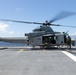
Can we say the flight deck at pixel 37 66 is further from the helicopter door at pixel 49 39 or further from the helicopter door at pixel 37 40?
the helicopter door at pixel 49 39

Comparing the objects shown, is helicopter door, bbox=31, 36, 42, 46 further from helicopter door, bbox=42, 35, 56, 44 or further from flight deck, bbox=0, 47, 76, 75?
flight deck, bbox=0, 47, 76, 75

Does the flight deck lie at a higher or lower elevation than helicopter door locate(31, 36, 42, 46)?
lower

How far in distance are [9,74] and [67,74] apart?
105 inches

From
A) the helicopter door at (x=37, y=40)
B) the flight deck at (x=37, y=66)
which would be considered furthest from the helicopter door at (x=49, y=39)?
the flight deck at (x=37, y=66)

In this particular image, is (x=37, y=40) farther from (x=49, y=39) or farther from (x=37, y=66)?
(x=37, y=66)

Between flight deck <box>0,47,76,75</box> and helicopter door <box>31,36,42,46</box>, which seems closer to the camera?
flight deck <box>0,47,76,75</box>

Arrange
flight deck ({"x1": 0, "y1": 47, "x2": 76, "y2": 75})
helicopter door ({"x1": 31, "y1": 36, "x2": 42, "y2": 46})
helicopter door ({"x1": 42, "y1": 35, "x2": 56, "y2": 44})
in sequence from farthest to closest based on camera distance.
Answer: helicopter door ({"x1": 42, "y1": 35, "x2": 56, "y2": 44}) < helicopter door ({"x1": 31, "y1": 36, "x2": 42, "y2": 46}) < flight deck ({"x1": 0, "y1": 47, "x2": 76, "y2": 75})

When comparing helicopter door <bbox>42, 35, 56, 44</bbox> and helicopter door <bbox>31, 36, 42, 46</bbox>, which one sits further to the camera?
helicopter door <bbox>42, 35, 56, 44</bbox>

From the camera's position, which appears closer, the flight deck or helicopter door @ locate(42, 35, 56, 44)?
the flight deck

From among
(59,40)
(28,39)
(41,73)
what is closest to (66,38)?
(59,40)

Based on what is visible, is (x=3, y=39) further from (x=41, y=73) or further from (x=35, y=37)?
(x=41, y=73)

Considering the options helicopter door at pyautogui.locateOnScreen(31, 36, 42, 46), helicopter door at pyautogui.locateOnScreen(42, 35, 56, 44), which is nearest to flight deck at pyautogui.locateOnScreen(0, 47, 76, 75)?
helicopter door at pyautogui.locateOnScreen(31, 36, 42, 46)

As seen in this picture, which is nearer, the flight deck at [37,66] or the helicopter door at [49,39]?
the flight deck at [37,66]

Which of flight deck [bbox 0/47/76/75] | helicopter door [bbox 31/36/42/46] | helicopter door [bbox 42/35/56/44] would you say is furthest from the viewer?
helicopter door [bbox 42/35/56/44]
